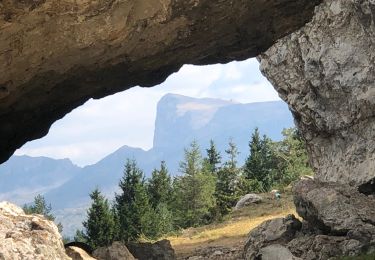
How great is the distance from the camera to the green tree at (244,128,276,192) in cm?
7790

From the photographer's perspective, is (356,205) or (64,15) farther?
(356,205)

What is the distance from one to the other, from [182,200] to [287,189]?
1462 cm

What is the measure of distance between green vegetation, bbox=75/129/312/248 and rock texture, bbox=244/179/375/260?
31.4 m

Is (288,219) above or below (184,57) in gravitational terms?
below

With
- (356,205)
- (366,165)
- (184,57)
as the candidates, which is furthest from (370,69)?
(184,57)

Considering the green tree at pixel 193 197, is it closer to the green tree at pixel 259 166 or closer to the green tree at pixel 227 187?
the green tree at pixel 227 187

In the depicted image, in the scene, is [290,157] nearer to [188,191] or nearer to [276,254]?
[188,191]

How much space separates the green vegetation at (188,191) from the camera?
59584 mm

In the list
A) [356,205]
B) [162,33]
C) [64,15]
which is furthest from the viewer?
[356,205]

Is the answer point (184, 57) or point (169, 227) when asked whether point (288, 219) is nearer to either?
point (184, 57)

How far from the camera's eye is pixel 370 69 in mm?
29297

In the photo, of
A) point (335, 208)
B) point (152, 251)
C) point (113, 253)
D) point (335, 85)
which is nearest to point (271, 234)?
point (335, 208)

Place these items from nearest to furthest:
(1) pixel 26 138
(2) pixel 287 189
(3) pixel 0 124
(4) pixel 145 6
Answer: (4) pixel 145 6, (3) pixel 0 124, (1) pixel 26 138, (2) pixel 287 189

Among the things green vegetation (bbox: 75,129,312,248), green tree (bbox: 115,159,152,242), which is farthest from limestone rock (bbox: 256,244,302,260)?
green tree (bbox: 115,159,152,242)
